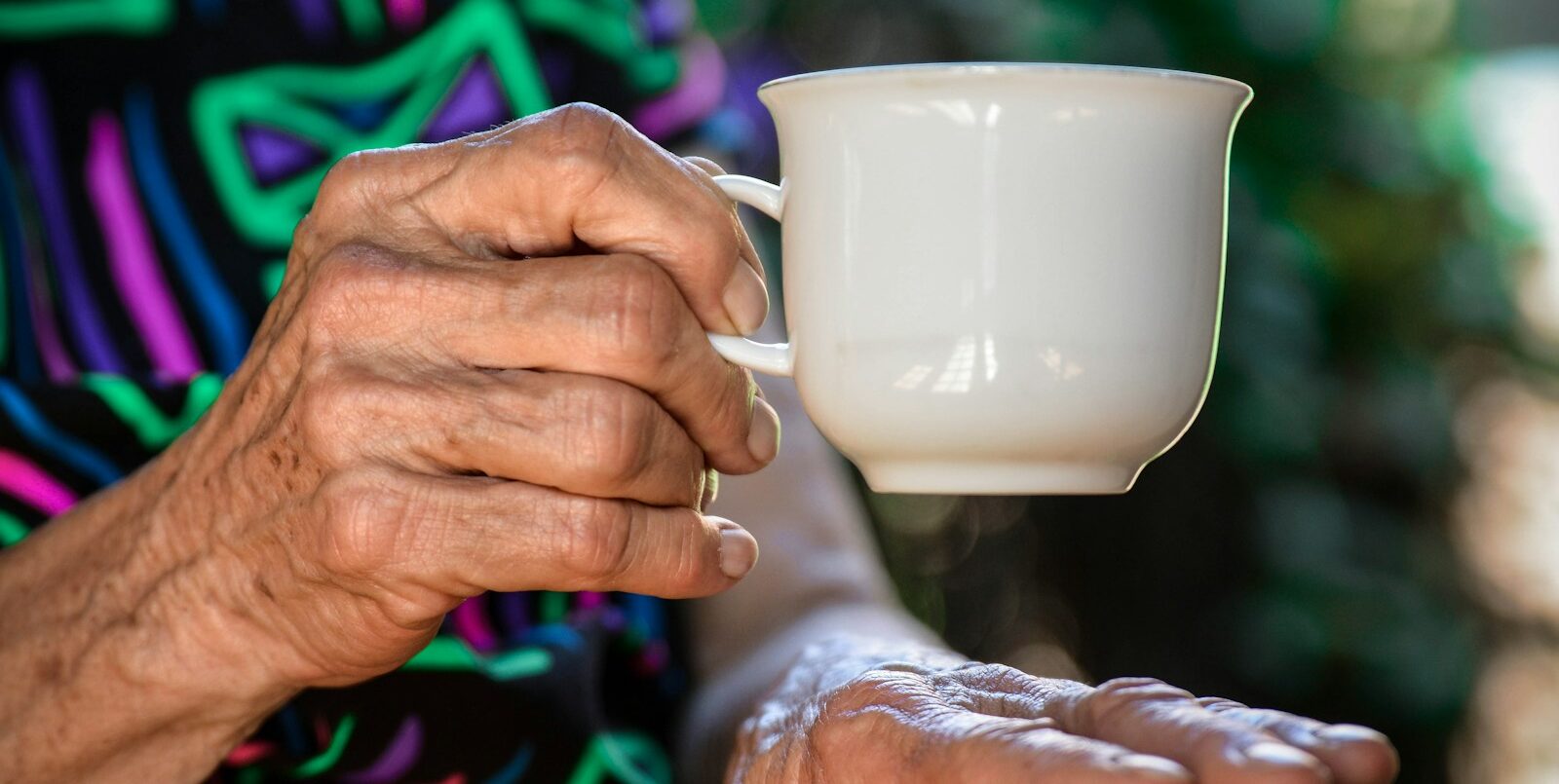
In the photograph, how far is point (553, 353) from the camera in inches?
25.3

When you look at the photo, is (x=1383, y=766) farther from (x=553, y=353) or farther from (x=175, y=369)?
(x=175, y=369)

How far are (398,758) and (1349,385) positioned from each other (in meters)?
1.60

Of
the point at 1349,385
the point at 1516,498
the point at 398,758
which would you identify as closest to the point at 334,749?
the point at 398,758

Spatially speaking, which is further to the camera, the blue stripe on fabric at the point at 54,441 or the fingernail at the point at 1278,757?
the blue stripe on fabric at the point at 54,441

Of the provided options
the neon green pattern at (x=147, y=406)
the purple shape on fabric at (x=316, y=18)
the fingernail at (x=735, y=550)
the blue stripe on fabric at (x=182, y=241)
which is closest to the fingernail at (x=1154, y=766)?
the fingernail at (x=735, y=550)

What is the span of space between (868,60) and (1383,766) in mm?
1669

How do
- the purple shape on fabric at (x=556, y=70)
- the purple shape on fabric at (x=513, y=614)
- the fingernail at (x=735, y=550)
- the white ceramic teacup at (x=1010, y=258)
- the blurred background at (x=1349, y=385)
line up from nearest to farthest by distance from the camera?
the white ceramic teacup at (x=1010, y=258), the fingernail at (x=735, y=550), the purple shape on fabric at (x=513, y=614), the purple shape on fabric at (x=556, y=70), the blurred background at (x=1349, y=385)

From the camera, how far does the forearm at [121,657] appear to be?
2.53 feet

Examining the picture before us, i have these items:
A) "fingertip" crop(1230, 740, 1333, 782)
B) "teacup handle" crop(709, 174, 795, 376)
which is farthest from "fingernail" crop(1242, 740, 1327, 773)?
"teacup handle" crop(709, 174, 795, 376)

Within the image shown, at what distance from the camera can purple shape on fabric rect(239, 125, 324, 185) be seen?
1.09 meters

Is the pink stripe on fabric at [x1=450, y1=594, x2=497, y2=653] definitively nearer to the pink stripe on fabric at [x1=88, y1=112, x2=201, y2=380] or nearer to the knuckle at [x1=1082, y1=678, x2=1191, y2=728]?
the pink stripe on fabric at [x1=88, y1=112, x2=201, y2=380]

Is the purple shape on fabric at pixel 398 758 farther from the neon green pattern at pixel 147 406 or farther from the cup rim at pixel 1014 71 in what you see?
the cup rim at pixel 1014 71

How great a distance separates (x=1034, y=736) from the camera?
545 mm

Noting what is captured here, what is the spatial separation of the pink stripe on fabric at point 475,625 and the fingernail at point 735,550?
1.33ft
